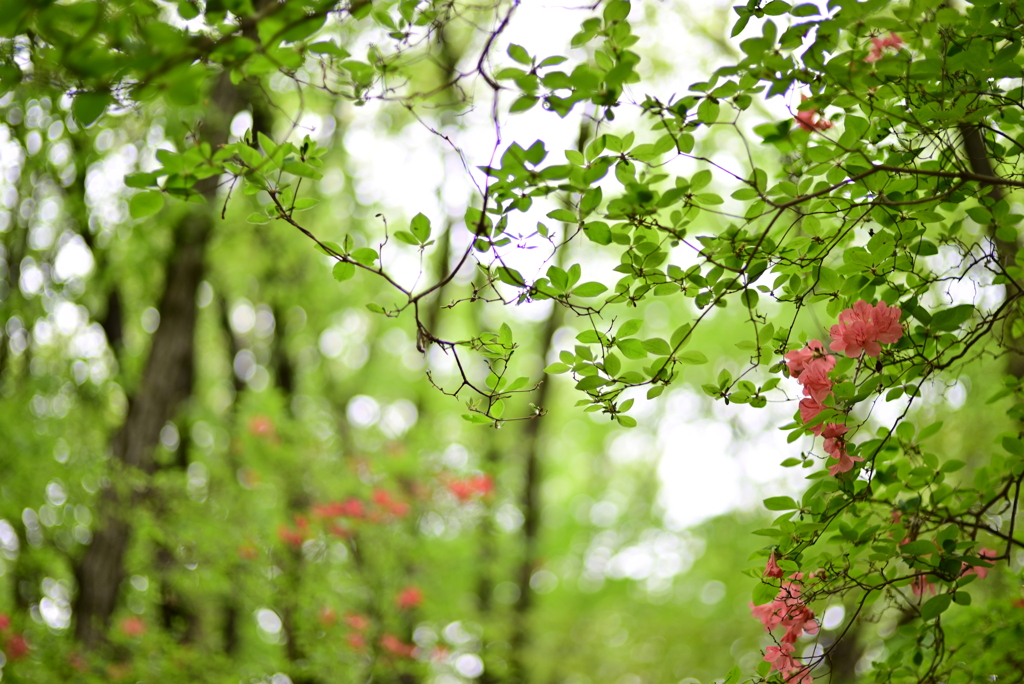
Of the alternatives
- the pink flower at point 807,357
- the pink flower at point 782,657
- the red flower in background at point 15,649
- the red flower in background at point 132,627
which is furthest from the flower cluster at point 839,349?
the red flower in background at point 15,649

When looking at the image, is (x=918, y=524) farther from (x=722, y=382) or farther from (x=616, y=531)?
(x=616, y=531)

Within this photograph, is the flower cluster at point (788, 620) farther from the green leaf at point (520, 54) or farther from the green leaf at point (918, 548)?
the green leaf at point (520, 54)

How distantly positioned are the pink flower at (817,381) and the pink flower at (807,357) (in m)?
0.02

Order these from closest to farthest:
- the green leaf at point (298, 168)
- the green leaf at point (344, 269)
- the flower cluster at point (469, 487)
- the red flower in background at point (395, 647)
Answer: the green leaf at point (298, 168), the green leaf at point (344, 269), the red flower in background at point (395, 647), the flower cluster at point (469, 487)

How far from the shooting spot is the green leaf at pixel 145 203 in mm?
1134

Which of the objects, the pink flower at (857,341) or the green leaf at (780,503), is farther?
the green leaf at (780,503)

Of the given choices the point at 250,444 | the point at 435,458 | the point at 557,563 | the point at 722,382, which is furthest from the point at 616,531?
the point at 722,382

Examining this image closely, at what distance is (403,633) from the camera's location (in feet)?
15.9

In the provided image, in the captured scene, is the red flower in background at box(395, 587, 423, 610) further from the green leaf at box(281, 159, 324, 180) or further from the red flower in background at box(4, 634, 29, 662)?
the green leaf at box(281, 159, 324, 180)

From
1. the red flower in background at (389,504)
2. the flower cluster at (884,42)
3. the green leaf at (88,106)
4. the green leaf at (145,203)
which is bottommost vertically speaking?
the green leaf at (88,106)

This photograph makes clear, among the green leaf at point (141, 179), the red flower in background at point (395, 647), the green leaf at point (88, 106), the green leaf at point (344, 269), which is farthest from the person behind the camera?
the red flower in background at point (395, 647)

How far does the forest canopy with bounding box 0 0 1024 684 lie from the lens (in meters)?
1.29

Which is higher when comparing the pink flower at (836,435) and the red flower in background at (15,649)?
the red flower in background at (15,649)

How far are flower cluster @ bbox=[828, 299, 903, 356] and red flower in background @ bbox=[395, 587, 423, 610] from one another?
4003 mm
